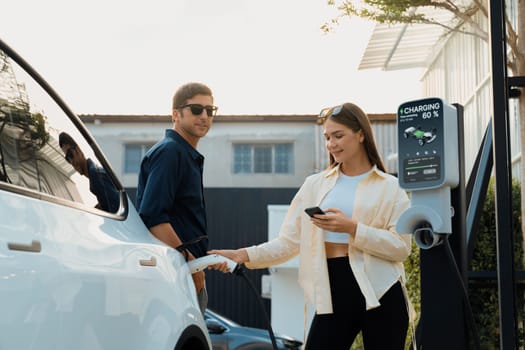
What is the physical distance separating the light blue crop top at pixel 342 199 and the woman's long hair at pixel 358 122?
0.09 metres

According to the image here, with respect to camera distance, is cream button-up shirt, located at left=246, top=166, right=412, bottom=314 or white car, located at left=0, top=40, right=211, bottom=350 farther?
cream button-up shirt, located at left=246, top=166, right=412, bottom=314

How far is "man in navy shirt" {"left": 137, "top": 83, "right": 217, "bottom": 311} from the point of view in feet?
12.2

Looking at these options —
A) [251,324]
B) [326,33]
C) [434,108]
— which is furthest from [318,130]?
[434,108]

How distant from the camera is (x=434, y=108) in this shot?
3723 millimetres

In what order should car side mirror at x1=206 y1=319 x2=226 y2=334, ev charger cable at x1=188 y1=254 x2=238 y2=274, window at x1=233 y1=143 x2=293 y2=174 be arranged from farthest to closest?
window at x1=233 y1=143 x2=293 y2=174, car side mirror at x1=206 y1=319 x2=226 y2=334, ev charger cable at x1=188 y1=254 x2=238 y2=274

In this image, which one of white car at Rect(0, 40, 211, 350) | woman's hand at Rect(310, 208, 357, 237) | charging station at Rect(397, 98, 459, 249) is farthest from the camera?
woman's hand at Rect(310, 208, 357, 237)

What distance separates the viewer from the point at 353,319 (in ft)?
13.2

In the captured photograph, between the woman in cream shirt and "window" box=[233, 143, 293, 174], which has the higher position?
"window" box=[233, 143, 293, 174]

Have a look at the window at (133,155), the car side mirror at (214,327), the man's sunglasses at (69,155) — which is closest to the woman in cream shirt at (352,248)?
the man's sunglasses at (69,155)

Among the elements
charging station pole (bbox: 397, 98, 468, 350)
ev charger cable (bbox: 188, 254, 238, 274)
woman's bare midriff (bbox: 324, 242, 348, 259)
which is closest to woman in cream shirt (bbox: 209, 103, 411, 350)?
woman's bare midriff (bbox: 324, 242, 348, 259)

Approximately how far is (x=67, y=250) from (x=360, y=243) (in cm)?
189

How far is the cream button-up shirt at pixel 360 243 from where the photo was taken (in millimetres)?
3963

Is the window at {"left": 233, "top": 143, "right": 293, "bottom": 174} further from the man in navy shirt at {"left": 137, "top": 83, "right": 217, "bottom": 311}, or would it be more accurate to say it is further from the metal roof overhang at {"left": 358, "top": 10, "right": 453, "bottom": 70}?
the man in navy shirt at {"left": 137, "top": 83, "right": 217, "bottom": 311}

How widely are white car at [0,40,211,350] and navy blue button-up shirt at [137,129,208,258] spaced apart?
490 mm
